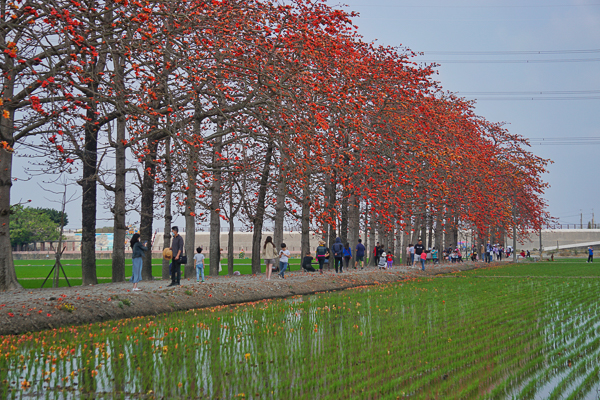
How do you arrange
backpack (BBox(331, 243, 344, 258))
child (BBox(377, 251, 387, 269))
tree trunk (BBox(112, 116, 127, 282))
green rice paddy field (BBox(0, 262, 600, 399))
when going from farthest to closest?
child (BBox(377, 251, 387, 269)) < backpack (BBox(331, 243, 344, 258)) < tree trunk (BBox(112, 116, 127, 282)) < green rice paddy field (BBox(0, 262, 600, 399))

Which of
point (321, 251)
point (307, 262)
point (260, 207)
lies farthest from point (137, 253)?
point (307, 262)

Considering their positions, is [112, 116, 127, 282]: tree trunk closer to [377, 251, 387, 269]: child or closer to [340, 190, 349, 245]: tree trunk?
[340, 190, 349, 245]: tree trunk

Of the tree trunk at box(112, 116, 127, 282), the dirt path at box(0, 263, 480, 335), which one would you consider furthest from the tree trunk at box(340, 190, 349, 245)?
the tree trunk at box(112, 116, 127, 282)

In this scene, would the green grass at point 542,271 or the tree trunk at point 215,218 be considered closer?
the tree trunk at point 215,218

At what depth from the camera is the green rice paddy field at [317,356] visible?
6.37m

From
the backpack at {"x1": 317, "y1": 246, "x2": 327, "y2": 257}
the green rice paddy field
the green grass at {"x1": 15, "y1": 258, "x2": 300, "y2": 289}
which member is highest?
the backpack at {"x1": 317, "y1": 246, "x2": 327, "y2": 257}

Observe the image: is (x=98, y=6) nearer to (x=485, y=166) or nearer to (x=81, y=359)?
(x=81, y=359)

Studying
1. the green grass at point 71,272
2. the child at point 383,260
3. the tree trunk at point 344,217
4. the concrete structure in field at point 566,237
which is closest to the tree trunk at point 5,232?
the green grass at point 71,272

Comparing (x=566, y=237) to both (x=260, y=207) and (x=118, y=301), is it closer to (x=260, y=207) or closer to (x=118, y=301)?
(x=260, y=207)

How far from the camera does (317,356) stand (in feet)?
26.9

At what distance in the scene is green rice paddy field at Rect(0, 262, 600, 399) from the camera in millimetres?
6371

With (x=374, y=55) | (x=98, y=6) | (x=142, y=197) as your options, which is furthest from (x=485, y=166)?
(x=98, y=6)

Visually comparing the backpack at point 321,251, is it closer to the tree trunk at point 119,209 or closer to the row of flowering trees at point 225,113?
the row of flowering trees at point 225,113

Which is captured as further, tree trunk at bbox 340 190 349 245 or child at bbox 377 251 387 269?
child at bbox 377 251 387 269
